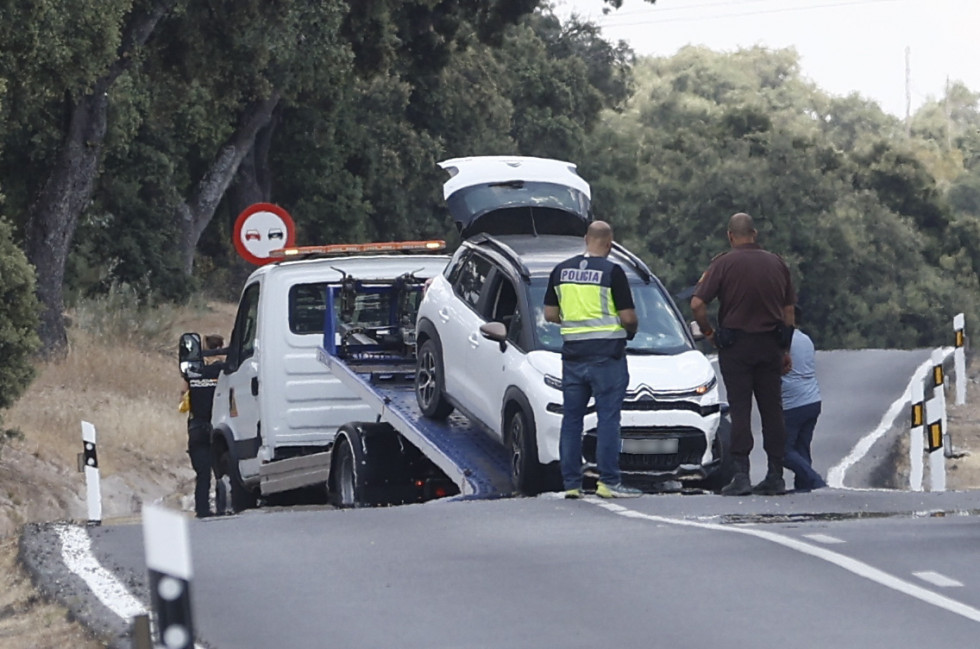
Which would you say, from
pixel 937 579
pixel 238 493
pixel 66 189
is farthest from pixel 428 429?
pixel 66 189

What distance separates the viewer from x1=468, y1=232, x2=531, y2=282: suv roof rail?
539 inches

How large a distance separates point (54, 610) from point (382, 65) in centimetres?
2312

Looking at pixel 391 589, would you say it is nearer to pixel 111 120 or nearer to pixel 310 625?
pixel 310 625

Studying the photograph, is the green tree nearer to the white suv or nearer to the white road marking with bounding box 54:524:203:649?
the white suv

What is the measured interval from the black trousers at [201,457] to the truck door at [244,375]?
467mm

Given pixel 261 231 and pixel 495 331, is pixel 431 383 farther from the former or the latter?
pixel 261 231

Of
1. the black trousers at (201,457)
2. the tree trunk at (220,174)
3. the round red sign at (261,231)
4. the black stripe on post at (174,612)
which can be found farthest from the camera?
the tree trunk at (220,174)

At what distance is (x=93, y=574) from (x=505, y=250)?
5587 millimetres

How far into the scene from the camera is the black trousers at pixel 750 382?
1261 centimetres

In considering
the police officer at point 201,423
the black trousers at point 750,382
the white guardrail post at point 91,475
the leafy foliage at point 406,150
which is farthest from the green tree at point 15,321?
the black trousers at point 750,382

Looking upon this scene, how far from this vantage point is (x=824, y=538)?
9.84 meters

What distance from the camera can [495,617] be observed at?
25.8ft

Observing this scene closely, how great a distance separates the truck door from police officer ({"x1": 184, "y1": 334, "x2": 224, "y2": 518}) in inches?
18.6

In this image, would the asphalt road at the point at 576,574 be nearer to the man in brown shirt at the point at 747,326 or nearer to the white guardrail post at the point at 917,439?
the man in brown shirt at the point at 747,326
